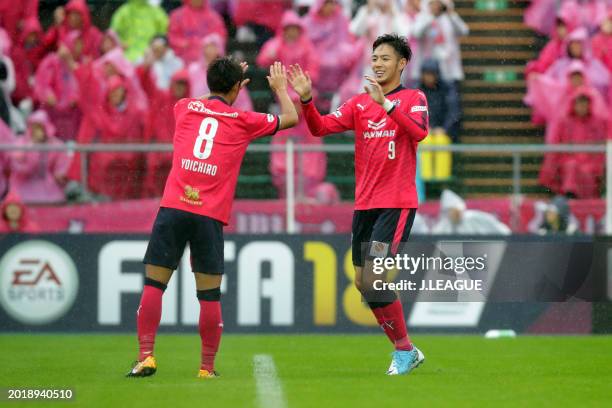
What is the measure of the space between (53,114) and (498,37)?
6.37 meters

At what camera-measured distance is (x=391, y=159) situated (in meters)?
9.36

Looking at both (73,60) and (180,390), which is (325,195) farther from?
(180,390)

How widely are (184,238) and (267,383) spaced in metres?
1.11

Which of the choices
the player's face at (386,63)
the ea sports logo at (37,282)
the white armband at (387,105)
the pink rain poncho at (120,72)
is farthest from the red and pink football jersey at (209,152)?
the pink rain poncho at (120,72)

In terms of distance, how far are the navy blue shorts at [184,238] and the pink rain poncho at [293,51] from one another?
7786 mm

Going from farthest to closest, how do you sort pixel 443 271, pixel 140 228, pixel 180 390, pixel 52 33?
pixel 52 33
pixel 140 228
pixel 443 271
pixel 180 390

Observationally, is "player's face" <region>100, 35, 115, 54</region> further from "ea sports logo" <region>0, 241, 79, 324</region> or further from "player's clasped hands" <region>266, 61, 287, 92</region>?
"player's clasped hands" <region>266, 61, 287, 92</region>

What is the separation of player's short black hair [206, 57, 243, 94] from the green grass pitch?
197 cm

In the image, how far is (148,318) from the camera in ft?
29.0

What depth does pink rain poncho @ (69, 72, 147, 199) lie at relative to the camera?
13.8 metres

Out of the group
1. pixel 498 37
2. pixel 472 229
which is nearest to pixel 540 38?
pixel 498 37

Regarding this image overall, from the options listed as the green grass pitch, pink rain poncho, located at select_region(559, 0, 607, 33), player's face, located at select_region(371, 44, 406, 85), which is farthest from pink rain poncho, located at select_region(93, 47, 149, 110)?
player's face, located at select_region(371, 44, 406, 85)

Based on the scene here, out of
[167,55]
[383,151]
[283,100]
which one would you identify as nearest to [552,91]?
[167,55]

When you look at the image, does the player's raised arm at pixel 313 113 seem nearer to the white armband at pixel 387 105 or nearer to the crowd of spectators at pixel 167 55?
the white armband at pixel 387 105
